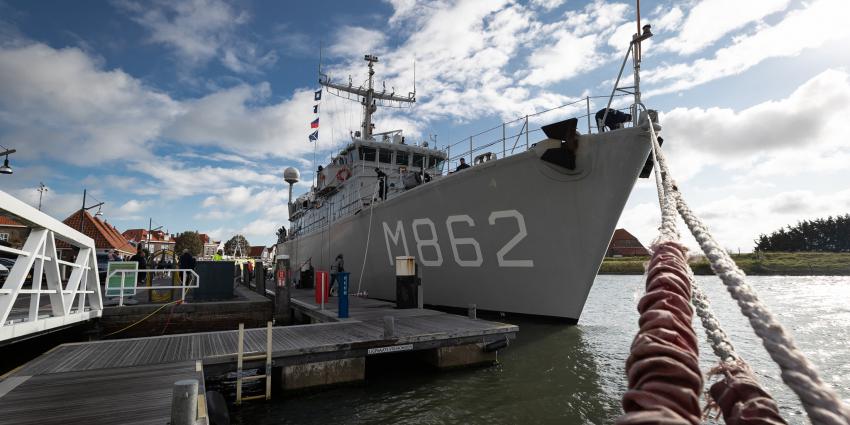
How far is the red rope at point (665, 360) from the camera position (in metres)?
0.64

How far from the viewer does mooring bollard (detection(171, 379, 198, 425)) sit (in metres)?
2.70

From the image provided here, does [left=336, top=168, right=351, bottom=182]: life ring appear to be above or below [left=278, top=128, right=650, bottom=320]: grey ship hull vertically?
above

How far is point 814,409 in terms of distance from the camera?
68cm

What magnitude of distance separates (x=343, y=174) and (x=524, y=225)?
32.9 feet

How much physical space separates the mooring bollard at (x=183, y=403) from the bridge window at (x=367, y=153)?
45.9 feet

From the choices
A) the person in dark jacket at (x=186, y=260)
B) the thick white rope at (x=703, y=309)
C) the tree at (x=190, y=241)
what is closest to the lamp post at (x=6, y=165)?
the person in dark jacket at (x=186, y=260)

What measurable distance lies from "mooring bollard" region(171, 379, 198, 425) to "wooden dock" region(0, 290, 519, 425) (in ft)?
2.39

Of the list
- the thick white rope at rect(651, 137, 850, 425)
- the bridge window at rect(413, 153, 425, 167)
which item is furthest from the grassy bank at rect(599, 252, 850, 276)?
the thick white rope at rect(651, 137, 850, 425)

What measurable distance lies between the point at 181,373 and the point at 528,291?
6.15 meters

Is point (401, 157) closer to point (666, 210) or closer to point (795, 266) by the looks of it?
point (666, 210)

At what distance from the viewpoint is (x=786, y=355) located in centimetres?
73

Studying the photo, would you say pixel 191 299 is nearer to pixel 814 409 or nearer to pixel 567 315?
pixel 567 315

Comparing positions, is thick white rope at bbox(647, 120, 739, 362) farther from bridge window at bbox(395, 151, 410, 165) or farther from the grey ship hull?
bridge window at bbox(395, 151, 410, 165)

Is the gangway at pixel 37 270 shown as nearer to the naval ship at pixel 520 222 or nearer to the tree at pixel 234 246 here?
the naval ship at pixel 520 222
